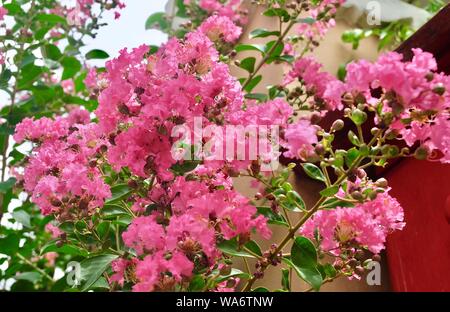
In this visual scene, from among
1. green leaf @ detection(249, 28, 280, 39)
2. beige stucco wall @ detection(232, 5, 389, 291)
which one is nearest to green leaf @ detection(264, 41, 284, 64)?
green leaf @ detection(249, 28, 280, 39)

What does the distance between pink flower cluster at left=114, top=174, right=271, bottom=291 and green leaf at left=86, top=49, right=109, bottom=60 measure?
997mm

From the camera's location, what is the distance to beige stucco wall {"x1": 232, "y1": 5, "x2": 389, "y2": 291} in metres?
1.39

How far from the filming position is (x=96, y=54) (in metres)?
1.84

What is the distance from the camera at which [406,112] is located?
83cm

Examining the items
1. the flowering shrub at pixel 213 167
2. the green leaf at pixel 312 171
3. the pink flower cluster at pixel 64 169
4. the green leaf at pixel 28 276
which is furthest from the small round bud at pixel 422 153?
the green leaf at pixel 28 276

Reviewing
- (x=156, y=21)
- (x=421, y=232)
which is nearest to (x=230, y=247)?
(x=421, y=232)

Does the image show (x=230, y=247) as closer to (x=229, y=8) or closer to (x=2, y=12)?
(x=2, y=12)

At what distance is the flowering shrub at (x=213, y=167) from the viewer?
2.65 ft

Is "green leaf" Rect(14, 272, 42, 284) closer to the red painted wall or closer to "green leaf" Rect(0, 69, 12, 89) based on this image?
"green leaf" Rect(0, 69, 12, 89)

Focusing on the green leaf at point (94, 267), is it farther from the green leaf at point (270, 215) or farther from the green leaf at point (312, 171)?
the green leaf at point (312, 171)

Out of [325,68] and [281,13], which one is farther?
[325,68]

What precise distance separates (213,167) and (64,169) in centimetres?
31
